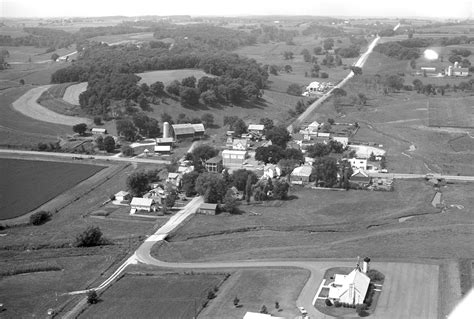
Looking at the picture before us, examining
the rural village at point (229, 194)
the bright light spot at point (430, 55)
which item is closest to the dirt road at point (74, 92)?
the rural village at point (229, 194)

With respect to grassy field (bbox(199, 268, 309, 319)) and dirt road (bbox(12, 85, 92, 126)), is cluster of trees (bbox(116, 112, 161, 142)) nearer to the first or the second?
dirt road (bbox(12, 85, 92, 126))

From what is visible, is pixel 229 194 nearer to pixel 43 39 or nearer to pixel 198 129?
pixel 198 129

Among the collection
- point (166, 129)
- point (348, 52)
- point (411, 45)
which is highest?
point (411, 45)

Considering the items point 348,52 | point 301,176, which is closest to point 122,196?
point 301,176

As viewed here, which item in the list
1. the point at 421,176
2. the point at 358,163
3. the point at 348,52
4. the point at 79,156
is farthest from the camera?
the point at 348,52

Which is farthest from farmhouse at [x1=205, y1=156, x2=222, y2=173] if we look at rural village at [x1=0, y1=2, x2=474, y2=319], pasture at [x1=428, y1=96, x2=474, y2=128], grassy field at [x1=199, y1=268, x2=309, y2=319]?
pasture at [x1=428, y1=96, x2=474, y2=128]

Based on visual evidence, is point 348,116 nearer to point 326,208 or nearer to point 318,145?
point 318,145
